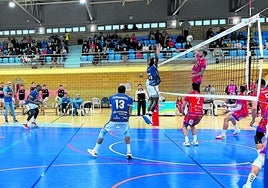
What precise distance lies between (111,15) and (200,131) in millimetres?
21325

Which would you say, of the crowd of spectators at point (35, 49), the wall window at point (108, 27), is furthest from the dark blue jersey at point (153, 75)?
the wall window at point (108, 27)

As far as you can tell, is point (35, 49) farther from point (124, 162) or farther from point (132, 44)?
point (124, 162)

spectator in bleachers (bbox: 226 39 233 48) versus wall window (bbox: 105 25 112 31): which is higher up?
wall window (bbox: 105 25 112 31)

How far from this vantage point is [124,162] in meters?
7.41

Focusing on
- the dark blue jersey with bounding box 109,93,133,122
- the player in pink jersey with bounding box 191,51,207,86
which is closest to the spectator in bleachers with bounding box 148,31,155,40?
the player in pink jersey with bounding box 191,51,207,86

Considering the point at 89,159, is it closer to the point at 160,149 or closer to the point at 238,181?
the point at 160,149

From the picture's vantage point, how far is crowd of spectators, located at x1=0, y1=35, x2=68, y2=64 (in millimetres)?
26656

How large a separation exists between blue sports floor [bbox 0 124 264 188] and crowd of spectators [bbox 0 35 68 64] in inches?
631

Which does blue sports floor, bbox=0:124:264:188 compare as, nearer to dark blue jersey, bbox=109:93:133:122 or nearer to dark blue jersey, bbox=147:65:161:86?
dark blue jersey, bbox=109:93:133:122

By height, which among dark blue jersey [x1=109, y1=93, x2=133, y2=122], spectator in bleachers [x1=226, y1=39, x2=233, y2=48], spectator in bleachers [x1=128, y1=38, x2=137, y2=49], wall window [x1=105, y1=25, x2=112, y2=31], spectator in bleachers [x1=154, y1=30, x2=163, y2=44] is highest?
wall window [x1=105, y1=25, x2=112, y2=31]

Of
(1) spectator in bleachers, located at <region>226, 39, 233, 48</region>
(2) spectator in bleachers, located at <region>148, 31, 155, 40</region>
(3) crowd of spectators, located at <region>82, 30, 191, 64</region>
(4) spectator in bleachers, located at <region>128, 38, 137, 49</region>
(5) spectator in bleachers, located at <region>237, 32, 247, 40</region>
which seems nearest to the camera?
(1) spectator in bleachers, located at <region>226, 39, 233, 48</region>

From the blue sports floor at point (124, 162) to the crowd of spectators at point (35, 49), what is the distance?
1603 cm

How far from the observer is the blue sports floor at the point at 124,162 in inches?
230

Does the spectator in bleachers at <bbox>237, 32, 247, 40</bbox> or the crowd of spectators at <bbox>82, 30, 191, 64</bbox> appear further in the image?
the crowd of spectators at <bbox>82, 30, 191, 64</bbox>
